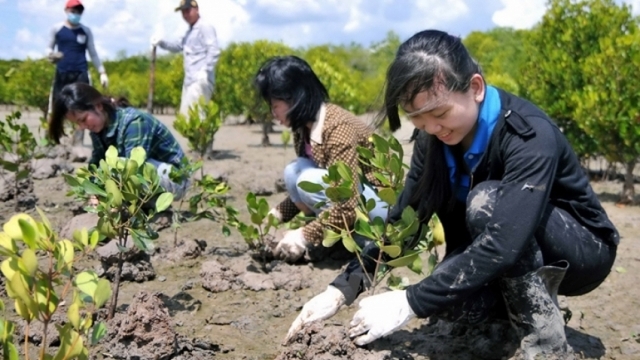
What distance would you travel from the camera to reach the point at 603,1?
19.5ft

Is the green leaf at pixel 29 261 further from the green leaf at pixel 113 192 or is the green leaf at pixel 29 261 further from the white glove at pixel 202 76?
the white glove at pixel 202 76

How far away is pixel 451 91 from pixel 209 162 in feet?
17.8

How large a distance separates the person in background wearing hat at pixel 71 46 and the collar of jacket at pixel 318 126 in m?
4.35

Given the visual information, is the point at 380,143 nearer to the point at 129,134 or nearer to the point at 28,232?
the point at 28,232

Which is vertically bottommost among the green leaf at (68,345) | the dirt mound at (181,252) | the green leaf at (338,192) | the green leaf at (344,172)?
the dirt mound at (181,252)

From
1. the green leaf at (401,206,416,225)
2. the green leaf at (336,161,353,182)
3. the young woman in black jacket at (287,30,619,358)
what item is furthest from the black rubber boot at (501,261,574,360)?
the green leaf at (336,161,353,182)

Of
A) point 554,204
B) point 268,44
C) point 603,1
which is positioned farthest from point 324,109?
point 268,44

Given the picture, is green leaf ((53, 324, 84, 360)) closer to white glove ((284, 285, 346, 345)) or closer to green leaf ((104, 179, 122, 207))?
green leaf ((104, 179, 122, 207))

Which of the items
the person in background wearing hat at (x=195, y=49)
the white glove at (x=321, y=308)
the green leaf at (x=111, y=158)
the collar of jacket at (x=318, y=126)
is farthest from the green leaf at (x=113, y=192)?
the person in background wearing hat at (x=195, y=49)

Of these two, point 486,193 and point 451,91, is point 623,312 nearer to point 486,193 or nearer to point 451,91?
point 486,193

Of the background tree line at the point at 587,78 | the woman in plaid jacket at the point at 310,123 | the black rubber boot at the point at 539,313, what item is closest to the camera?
the black rubber boot at the point at 539,313

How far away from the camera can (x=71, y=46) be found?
675cm

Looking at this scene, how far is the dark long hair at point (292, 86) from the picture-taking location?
310 centimetres

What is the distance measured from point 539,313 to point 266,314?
1165mm
